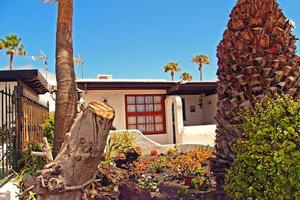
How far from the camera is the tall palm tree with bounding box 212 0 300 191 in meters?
5.41

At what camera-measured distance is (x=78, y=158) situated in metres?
3.33

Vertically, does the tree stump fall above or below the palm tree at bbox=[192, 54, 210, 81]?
below

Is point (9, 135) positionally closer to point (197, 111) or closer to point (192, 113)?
point (192, 113)

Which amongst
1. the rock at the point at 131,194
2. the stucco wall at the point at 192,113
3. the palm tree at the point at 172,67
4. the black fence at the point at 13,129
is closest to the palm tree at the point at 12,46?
the palm tree at the point at 172,67

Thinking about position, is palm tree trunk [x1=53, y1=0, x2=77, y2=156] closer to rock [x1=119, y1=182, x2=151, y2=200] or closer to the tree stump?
rock [x1=119, y1=182, x2=151, y2=200]

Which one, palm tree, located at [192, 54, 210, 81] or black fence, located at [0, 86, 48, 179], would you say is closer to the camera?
black fence, located at [0, 86, 48, 179]

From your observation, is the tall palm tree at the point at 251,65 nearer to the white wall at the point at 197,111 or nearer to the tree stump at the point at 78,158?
the tree stump at the point at 78,158

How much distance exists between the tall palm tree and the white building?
35.2ft

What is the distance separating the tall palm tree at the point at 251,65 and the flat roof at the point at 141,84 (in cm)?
1132

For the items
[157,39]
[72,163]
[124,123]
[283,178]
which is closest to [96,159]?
[72,163]

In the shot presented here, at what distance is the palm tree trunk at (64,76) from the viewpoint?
6078 mm

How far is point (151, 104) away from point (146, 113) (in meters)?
0.64

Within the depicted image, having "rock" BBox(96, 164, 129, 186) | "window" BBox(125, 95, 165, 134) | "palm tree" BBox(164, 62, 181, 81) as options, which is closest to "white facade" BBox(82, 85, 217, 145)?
"window" BBox(125, 95, 165, 134)

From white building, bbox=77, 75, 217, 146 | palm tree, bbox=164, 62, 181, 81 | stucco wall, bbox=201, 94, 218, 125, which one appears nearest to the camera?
white building, bbox=77, 75, 217, 146
